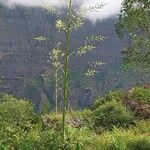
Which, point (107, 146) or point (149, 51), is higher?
point (149, 51)

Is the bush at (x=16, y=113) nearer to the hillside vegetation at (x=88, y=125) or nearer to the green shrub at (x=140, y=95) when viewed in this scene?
the hillside vegetation at (x=88, y=125)

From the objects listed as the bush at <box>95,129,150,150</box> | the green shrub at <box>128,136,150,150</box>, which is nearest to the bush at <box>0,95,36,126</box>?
the bush at <box>95,129,150,150</box>

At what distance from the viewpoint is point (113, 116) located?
2969 centimetres

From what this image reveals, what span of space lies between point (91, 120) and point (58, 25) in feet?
37.0

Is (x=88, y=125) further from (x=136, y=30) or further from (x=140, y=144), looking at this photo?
(x=136, y=30)

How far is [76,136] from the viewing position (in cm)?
2280

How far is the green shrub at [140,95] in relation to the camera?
3206 centimetres

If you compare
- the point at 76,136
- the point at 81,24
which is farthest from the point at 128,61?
the point at 81,24

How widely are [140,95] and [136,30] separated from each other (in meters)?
4.41

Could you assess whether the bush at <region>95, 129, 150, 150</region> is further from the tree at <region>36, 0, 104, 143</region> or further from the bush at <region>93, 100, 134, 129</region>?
the bush at <region>93, 100, 134, 129</region>

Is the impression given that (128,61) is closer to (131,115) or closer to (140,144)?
(131,115)

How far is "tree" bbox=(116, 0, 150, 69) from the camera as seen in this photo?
3195 centimetres

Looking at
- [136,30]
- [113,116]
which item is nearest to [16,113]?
[113,116]

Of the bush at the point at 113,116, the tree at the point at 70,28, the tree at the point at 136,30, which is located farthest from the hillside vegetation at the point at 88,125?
the tree at the point at 136,30
